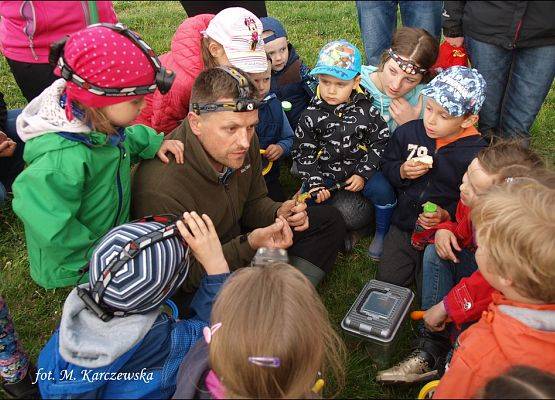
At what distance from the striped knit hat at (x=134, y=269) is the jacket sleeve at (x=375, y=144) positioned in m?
2.04

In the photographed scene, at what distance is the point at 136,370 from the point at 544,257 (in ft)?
5.82

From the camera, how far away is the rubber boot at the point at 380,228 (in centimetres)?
387

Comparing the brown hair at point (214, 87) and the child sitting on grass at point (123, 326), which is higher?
the brown hair at point (214, 87)

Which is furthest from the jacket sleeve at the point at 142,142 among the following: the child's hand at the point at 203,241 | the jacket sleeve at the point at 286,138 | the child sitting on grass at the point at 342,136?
the jacket sleeve at the point at 286,138

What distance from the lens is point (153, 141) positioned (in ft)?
9.86

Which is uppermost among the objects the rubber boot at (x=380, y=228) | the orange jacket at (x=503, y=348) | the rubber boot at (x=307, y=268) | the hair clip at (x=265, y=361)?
the hair clip at (x=265, y=361)

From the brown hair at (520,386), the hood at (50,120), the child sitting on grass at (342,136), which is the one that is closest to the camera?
the brown hair at (520,386)

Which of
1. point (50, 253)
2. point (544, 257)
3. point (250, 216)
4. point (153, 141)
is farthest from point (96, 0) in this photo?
point (544, 257)

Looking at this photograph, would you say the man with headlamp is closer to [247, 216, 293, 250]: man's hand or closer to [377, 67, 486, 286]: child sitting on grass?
[247, 216, 293, 250]: man's hand

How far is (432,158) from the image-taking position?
3.53m

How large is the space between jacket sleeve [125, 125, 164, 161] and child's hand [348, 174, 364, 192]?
1567mm

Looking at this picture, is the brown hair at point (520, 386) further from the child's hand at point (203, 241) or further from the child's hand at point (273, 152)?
the child's hand at point (273, 152)

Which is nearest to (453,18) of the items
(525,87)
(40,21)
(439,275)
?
(525,87)

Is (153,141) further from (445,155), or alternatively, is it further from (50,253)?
(445,155)
